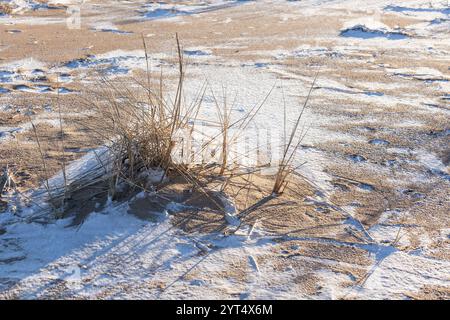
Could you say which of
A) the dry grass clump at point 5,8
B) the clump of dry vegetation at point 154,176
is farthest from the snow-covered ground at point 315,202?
the dry grass clump at point 5,8

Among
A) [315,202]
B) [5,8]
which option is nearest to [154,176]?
[315,202]

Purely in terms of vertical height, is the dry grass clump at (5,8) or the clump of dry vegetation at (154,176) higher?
the dry grass clump at (5,8)

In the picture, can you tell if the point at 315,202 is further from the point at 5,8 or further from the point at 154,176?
the point at 5,8

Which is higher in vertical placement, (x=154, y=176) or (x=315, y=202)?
(x=154, y=176)

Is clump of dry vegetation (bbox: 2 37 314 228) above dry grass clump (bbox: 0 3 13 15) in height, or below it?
below

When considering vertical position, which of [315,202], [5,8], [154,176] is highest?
[5,8]

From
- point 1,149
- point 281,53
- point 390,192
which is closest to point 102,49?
point 281,53

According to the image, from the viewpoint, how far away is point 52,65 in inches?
203

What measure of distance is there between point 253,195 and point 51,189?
0.97 meters

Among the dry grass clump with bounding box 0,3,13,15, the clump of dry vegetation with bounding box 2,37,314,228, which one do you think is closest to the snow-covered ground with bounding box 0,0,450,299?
the clump of dry vegetation with bounding box 2,37,314,228

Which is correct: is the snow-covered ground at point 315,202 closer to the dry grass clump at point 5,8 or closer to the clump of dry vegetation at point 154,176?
the clump of dry vegetation at point 154,176

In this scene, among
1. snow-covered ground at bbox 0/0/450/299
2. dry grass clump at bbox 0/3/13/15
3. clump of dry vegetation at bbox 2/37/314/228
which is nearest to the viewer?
snow-covered ground at bbox 0/0/450/299

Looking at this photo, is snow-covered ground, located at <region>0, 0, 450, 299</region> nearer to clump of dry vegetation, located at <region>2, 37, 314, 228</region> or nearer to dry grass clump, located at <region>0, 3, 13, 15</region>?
clump of dry vegetation, located at <region>2, 37, 314, 228</region>

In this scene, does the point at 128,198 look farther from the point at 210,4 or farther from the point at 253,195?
the point at 210,4
